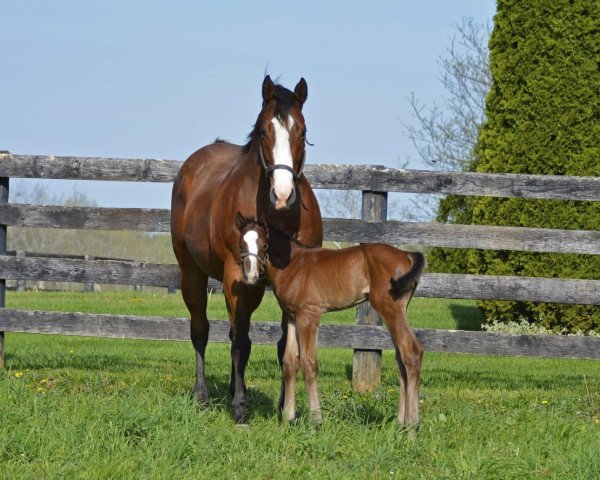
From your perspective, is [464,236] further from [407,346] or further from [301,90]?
[407,346]

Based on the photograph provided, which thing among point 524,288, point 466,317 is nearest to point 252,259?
point 524,288

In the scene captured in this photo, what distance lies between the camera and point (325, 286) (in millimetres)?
5898

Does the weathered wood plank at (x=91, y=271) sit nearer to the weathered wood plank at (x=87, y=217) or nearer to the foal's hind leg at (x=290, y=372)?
the weathered wood plank at (x=87, y=217)

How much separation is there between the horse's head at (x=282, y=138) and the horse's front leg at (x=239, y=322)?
2.73 feet

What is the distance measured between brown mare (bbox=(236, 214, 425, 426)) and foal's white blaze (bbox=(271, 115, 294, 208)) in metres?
0.32

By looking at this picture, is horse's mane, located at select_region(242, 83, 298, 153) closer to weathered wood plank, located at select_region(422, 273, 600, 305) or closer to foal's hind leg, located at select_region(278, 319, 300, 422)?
foal's hind leg, located at select_region(278, 319, 300, 422)

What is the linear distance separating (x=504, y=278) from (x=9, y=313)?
4.73 metres

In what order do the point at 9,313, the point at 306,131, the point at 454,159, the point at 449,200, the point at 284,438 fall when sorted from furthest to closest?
the point at 454,159
the point at 449,200
the point at 9,313
the point at 306,131
the point at 284,438

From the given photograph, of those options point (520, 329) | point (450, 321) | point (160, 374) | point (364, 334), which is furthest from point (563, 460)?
point (450, 321)

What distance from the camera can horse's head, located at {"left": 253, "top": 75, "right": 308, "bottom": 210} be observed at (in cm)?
581

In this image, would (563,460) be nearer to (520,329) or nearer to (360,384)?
(360,384)

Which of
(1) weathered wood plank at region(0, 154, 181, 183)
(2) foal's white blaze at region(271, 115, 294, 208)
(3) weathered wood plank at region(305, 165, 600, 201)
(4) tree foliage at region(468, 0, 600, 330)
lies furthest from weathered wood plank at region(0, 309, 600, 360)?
(4) tree foliage at region(468, 0, 600, 330)

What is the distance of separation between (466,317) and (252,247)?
10345 mm

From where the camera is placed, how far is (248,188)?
21.9 ft
